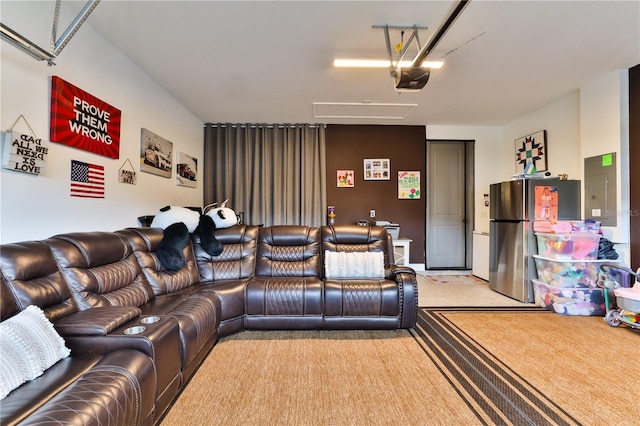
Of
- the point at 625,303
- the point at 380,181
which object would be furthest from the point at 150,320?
the point at 380,181

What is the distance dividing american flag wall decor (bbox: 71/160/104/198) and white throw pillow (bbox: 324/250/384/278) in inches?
87.2

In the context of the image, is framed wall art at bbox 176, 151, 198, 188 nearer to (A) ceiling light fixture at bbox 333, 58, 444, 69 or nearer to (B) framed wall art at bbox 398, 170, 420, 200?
(A) ceiling light fixture at bbox 333, 58, 444, 69

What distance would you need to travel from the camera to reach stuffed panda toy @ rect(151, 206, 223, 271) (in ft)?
8.56

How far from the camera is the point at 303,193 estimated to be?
17.0ft

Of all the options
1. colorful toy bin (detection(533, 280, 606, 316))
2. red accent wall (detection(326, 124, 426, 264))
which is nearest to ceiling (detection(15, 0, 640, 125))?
red accent wall (detection(326, 124, 426, 264))

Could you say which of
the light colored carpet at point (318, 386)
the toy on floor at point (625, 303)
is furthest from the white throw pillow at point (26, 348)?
the toy on floor at point (625, 303)

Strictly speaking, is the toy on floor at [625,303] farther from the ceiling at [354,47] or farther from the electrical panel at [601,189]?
the ceiling at [354,47]

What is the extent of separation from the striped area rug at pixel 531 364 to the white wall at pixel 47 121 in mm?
3017

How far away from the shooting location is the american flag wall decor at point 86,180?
228 centimetres

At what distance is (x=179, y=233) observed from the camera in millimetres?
2750

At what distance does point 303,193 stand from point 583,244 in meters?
3.86

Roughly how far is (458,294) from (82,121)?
4.56m

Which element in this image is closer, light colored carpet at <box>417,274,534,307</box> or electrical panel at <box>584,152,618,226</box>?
electrical panel at <box>584,152,618,226</box>

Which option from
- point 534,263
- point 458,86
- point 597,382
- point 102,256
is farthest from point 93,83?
point 534,263
